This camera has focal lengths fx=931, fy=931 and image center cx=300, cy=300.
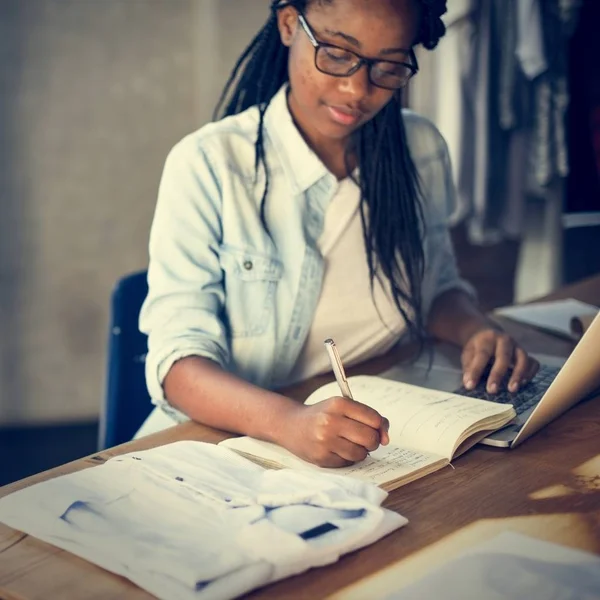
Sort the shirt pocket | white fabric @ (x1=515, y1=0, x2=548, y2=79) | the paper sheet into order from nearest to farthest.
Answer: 1. the paper sheet
2. the shirt pocket
3. white fabric @ (x1=515, y1=0, x2=548, y2=79)

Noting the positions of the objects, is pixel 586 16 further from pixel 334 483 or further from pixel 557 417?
pixel 334 483

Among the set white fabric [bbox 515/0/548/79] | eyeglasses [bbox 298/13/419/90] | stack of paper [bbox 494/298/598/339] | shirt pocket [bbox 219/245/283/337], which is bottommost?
stack of paper [bbox 494/298/598/339]

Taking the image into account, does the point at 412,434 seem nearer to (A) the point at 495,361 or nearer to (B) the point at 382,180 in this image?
(A) the point at 495,361

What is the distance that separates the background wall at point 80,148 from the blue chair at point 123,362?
1.55 meters

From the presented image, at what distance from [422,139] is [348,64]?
16.5 inches

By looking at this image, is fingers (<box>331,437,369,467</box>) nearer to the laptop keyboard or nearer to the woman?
the woman

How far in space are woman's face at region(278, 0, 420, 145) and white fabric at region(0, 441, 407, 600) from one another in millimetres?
576

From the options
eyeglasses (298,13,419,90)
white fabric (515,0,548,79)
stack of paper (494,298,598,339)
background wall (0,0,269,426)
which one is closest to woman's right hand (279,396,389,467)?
eyeglasses (298,13,419,90)

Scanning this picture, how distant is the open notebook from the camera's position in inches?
40.1

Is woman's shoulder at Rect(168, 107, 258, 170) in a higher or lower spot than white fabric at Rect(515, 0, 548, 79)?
lower

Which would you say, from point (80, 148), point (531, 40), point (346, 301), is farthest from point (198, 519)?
point (531, 40)

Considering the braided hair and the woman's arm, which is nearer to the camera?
the woman's arm

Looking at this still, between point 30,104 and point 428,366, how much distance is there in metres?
1.94

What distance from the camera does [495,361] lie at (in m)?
1.35
